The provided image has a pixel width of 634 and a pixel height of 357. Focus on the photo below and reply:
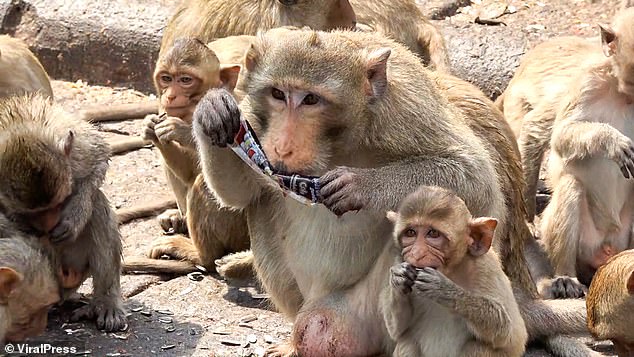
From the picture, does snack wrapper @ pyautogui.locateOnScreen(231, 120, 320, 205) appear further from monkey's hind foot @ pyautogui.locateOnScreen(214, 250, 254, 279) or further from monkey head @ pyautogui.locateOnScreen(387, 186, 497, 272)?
monkey's hind foot @ pyautogui.locateOnScreen(214, 250, 254, 279)

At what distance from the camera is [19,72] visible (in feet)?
28.4

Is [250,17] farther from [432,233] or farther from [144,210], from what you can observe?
[432,233]

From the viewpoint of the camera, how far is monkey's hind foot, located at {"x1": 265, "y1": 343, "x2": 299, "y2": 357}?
6431 millimetres

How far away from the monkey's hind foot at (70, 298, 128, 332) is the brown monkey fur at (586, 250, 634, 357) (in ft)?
8.17

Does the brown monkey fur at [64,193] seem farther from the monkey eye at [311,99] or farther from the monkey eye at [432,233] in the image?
the monkey eye at [432,233]

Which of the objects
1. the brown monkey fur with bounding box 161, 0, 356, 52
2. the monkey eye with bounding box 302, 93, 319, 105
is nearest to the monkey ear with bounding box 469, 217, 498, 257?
the monkey eye with bounding box 302, 93, 319, 105

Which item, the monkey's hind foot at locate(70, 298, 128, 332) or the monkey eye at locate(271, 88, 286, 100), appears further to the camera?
the monkey's hind foot at locate(70, 298, 128, 332)

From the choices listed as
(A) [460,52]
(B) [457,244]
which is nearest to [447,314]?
(B) [457,244]

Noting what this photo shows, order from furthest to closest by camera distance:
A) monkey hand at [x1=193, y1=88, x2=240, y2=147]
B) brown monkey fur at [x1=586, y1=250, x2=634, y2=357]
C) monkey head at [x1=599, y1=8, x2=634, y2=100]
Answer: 1. monkey head at [x1=599, y1=8, x2=634, y2=100]
2. brown monkey fur at [x1=586, y1=250, x2=634, y2=357]
3. monkey hand at [x1=193, y1=88, x2=240, y2=147]

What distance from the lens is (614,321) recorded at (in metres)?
6.34

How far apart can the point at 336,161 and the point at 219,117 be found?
1.95ft

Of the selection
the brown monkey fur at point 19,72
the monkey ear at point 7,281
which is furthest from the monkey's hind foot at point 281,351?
the brown monkey fur at point 19,72

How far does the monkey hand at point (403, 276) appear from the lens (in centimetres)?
539

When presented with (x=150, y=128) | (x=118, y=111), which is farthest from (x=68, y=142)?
(x=118, y=111)
